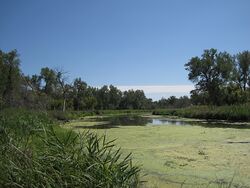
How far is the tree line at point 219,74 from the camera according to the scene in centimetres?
4444

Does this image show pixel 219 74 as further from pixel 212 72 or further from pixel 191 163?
pixel 191 163

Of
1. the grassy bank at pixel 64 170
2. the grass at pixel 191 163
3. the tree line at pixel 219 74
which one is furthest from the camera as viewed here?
the tree line at pixel 219 74

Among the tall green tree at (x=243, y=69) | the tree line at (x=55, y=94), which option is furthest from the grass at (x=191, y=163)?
the tall green tree at (x=243, y=69)

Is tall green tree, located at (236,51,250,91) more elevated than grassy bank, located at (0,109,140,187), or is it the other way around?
tall green tree, located at (236,51,250,91)

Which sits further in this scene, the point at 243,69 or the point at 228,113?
the point at 243,69

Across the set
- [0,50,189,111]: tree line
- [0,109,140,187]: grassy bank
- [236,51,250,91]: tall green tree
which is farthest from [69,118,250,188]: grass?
[236,51,250,91]: tall green tree

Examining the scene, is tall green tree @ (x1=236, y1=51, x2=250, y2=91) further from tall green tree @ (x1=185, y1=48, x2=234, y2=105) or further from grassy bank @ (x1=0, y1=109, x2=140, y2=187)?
grassy bank @ (x1=0, y1=109, x2=140, y2=187)

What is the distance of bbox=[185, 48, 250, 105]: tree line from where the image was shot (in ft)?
146

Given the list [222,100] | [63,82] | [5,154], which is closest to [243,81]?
[222,100]

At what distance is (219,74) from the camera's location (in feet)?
149

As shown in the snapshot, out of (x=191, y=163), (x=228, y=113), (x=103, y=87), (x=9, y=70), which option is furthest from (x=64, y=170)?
(x=103, y=87)

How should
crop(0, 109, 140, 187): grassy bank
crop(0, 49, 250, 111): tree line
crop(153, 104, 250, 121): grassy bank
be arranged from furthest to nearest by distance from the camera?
crop(0, 49, 250, 111): tree line < crop(153, 104, 250, 121): grassy bank < crop(0, 109, 140, 187): grassy bank

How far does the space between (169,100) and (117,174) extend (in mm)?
76896

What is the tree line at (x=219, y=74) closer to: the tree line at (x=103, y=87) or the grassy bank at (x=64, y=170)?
the tree line at (x=103, y=87)
